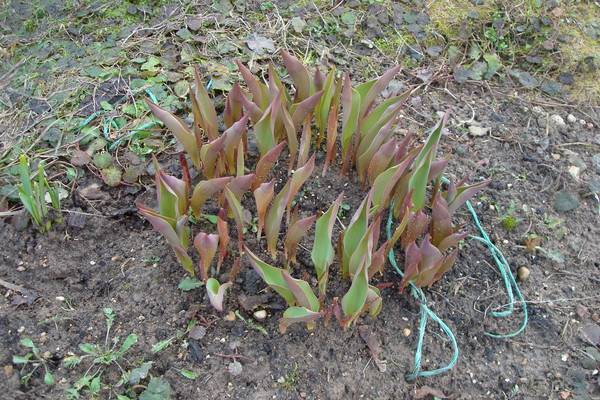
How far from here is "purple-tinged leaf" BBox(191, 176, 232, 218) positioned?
200 centimetres

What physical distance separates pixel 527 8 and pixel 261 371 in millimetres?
2505

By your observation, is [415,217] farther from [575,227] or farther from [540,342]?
[575,227]

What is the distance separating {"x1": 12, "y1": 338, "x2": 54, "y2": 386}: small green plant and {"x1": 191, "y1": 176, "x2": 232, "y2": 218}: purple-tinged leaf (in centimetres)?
65

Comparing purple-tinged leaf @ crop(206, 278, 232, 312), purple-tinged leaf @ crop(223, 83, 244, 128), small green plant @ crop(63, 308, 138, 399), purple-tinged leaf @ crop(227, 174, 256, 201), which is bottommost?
small green plant @ crop(63, 308, 138, 399)

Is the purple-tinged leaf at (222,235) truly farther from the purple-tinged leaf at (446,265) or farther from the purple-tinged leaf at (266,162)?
the purple-tinged leaf at (446,265)

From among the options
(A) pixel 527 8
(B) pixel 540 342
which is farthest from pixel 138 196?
(A) pixel 527 8

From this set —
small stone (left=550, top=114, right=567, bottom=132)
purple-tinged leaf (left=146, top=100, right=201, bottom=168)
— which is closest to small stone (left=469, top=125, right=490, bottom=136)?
small stone (left=550, top=114, right=567, bottom=132)

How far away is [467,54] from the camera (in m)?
3.22

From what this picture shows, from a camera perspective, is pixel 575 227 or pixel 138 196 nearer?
pixel 138 196

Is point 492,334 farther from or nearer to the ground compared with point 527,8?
nearer to the ground

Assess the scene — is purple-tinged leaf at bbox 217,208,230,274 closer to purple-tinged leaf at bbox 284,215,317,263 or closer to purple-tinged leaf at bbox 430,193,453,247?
purple-tinged leaf at bbox 284,215,317,263

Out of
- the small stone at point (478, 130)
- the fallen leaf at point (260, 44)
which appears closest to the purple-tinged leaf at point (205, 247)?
the fallen leaf at point (260, 44)

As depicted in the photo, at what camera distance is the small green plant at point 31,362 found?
72.9 inches

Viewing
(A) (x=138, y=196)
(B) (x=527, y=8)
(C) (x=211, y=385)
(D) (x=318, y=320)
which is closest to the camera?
(C) (x=211, y=385)
